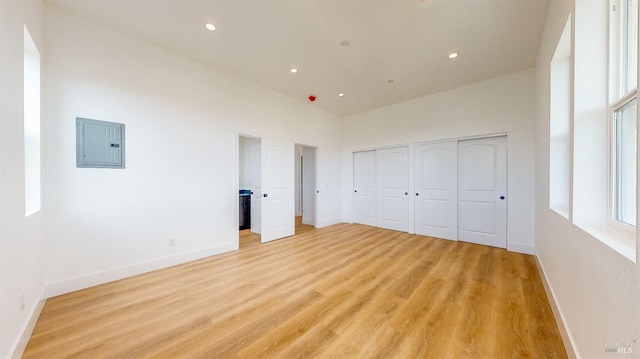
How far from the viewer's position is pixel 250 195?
17.7 ft

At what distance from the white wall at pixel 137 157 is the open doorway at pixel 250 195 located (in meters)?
0.66

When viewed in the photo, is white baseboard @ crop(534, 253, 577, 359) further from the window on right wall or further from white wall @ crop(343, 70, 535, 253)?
white wall @ crop(343, 70, 535, 253)

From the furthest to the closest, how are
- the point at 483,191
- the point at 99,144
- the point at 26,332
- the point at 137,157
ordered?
1. the point at 483,191
2. the point at 137,157
3. the point at 99,144
4. the point at 26,332

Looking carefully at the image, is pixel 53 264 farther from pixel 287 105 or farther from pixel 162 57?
pixel 287 105

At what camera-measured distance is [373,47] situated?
9.75 ft

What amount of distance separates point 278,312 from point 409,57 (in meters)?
3.69

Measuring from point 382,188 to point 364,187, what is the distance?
1.76 feet

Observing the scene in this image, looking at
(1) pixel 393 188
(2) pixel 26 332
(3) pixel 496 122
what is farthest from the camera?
(1) pixel 393 188

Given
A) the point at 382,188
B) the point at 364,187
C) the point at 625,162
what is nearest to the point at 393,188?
the point at 382,188

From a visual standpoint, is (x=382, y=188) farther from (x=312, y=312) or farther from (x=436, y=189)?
(x=312, y=312)

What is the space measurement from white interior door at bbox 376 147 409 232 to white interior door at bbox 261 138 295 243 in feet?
7.51

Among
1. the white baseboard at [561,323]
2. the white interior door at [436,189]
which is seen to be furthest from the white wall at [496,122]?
the white baseboard at [561,323]

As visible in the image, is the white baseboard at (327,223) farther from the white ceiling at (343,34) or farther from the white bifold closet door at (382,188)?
the white ceiling at (343,34)

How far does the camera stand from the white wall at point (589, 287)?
0.83 m
